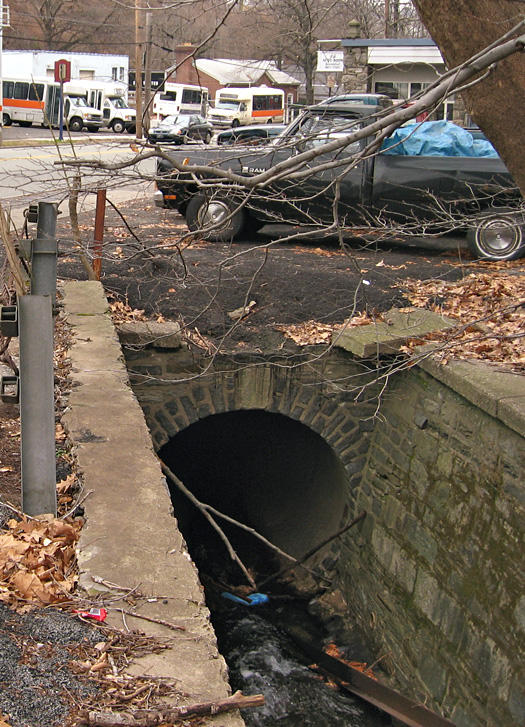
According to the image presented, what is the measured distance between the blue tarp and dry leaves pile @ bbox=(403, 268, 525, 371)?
1890 millimetres

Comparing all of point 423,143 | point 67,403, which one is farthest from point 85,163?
point 423,143

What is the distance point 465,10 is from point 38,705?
4.03 meters

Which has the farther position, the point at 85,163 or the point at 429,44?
the point at 429,44

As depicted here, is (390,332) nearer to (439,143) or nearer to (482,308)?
(482,308)

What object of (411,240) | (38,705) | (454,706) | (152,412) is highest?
(411,240)

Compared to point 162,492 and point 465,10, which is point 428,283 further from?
point 162,492

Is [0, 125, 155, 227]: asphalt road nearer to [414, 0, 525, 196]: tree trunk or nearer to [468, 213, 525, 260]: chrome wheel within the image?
[414, 0, 525, 196]: tree trunk

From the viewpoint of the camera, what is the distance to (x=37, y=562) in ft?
10.8

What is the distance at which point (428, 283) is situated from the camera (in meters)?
9.80

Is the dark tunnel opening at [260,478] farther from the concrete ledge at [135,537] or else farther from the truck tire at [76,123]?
the truck tire at [76,123]

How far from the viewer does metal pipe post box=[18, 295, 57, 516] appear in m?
3.62

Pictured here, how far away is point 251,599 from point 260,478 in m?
2.14

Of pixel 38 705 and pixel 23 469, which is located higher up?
pixel 23 469

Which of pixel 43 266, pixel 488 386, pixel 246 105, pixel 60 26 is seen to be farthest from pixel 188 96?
pixel 43 266
